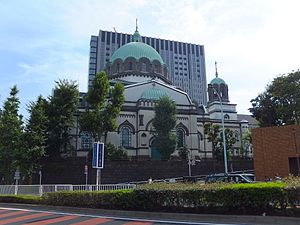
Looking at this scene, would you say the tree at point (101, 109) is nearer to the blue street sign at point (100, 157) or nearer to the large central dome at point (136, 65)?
the large central dome at point (136, 65)

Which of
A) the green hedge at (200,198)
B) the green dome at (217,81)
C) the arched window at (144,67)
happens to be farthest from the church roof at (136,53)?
the green hedge at (200,198)

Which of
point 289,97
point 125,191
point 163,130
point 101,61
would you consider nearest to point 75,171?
point 163,130

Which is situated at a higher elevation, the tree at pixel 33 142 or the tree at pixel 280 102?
the tree at pixel 280 102

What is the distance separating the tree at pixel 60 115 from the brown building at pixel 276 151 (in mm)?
21618

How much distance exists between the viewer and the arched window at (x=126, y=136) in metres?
44.3

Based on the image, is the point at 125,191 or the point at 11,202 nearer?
the point at 125,191

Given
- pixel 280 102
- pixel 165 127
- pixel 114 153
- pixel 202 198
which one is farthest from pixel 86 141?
pixel 202 198

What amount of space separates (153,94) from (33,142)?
21489mm

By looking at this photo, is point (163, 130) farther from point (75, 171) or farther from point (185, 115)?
point (75, 171)

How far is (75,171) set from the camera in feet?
109

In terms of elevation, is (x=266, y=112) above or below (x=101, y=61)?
below

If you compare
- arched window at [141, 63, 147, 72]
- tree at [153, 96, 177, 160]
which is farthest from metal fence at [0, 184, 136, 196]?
arched window at [141, 63, 147, 72]

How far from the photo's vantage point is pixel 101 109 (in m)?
37.9

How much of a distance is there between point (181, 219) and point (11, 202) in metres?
11.8
